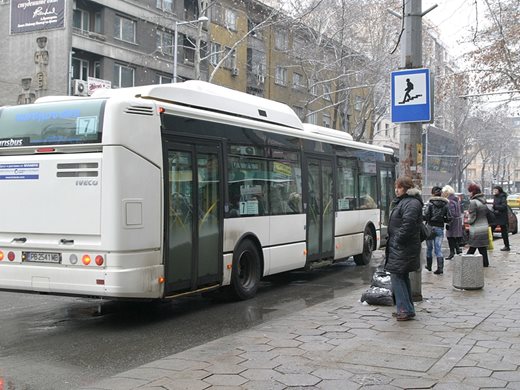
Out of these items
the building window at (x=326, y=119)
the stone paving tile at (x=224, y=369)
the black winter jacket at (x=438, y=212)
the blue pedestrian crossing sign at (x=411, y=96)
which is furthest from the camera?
the building window at (x=326, y=119)

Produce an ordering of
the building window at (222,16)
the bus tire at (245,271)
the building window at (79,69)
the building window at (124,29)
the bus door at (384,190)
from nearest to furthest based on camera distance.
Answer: the bus tire at (245,271) → the bus door at (384,190) → the building window at (79,69) → the building window at (124,29) → the building window at (222,16)

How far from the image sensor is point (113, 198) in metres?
6.92

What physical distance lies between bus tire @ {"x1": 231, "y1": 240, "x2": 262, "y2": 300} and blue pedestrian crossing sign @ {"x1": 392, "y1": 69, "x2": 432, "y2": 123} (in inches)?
125

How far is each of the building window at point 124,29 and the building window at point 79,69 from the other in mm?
2513

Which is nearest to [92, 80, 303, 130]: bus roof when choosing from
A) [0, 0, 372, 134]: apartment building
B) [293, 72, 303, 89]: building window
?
[0, 0, 372, 134]: apartment building

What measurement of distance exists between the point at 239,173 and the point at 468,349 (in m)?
4.63

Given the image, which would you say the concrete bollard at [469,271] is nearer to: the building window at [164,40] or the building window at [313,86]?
the building window at [313,86]

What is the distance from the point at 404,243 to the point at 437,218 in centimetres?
481

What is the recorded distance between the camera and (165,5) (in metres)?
35.8

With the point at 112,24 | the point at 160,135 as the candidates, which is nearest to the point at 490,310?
the point at 160,135

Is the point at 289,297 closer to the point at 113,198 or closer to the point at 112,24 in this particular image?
the point at 113,198

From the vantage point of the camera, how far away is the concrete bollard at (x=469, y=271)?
955cm

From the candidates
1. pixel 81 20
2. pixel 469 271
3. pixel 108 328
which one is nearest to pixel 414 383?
pixel 108 328

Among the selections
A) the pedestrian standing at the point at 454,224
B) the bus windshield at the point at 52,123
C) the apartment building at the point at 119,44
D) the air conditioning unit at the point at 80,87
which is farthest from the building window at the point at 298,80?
the bus windshield at the point at 52,123
